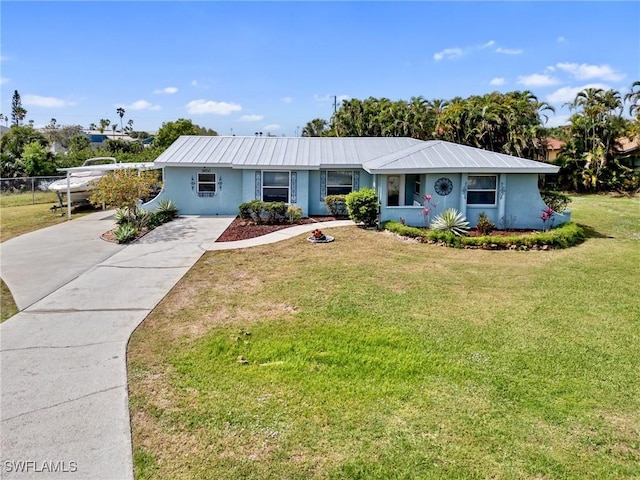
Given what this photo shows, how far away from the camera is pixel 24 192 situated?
26891mm

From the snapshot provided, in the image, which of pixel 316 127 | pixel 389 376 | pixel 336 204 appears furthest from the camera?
pixel 316 127

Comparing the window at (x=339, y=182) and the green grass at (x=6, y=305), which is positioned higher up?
the window at (x=339, y=182)

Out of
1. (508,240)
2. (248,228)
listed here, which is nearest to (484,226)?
(508,240)

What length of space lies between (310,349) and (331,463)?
2.38 metres

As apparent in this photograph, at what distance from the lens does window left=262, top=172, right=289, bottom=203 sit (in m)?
18.4

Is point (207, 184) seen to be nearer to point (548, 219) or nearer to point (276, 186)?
point (276, 186)

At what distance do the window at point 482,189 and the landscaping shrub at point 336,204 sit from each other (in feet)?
15.8

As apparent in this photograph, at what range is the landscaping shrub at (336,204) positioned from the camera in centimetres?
1786

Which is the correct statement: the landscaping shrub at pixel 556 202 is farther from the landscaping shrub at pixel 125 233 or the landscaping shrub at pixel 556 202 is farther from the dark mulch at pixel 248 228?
the landscaping shrub at pixel 125 233

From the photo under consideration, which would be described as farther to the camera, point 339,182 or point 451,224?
point 339,182

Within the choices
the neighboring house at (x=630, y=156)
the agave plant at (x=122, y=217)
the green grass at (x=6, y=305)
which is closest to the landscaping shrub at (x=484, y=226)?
the agave plant at (x=122, y=217)

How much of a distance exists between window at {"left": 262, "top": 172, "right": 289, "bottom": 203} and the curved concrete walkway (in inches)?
178

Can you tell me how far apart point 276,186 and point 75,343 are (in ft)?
40.7

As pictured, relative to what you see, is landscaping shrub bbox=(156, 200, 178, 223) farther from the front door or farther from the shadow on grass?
the shadow on grass
